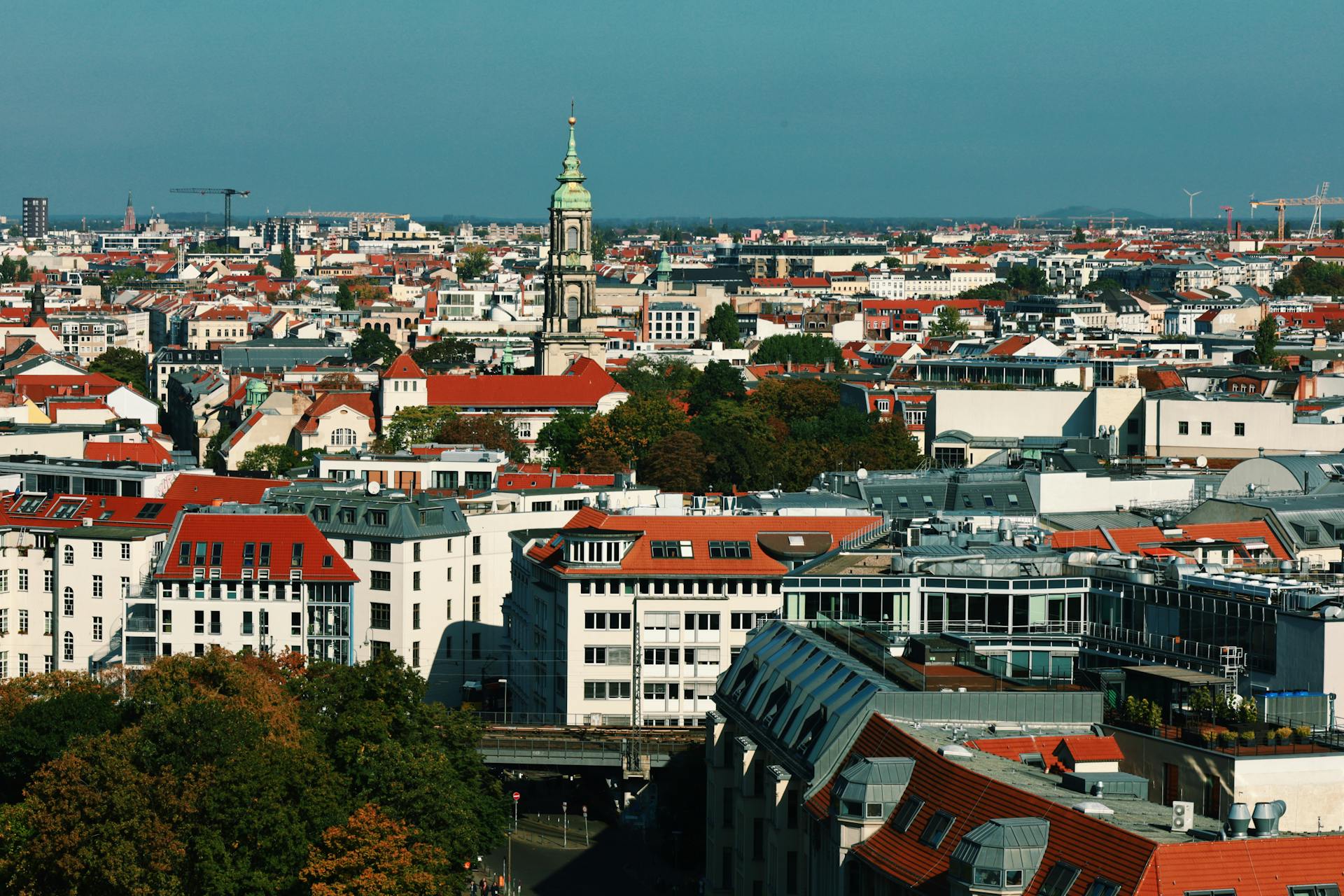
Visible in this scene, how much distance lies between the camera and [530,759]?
6606cm

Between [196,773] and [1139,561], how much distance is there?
62.3ft

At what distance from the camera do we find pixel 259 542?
73000 mm

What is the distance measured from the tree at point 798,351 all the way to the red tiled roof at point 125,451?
260ft

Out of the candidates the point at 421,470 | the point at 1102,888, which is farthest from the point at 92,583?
the point at 1102,888

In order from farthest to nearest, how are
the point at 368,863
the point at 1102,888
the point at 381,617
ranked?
the point at 381,617 < the point at 368,863 < the point at 1102,888

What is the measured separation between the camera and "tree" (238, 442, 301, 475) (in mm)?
116500

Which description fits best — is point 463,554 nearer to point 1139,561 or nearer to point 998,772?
point 1139,561

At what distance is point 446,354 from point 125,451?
7761cm

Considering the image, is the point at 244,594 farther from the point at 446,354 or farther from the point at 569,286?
the point at 446,354

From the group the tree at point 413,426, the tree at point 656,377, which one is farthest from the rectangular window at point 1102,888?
the tree at point 656,377

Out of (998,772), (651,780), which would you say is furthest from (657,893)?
(998,772)

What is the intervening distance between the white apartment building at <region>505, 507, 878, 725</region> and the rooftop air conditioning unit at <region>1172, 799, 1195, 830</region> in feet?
114

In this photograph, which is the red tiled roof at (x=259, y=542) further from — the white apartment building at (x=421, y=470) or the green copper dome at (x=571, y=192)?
the green copper dome at (x=571, y=192)

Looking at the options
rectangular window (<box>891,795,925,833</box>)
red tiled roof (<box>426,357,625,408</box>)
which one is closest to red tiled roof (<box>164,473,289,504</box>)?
rectangular window (<box>891,795,925,833</box>)
